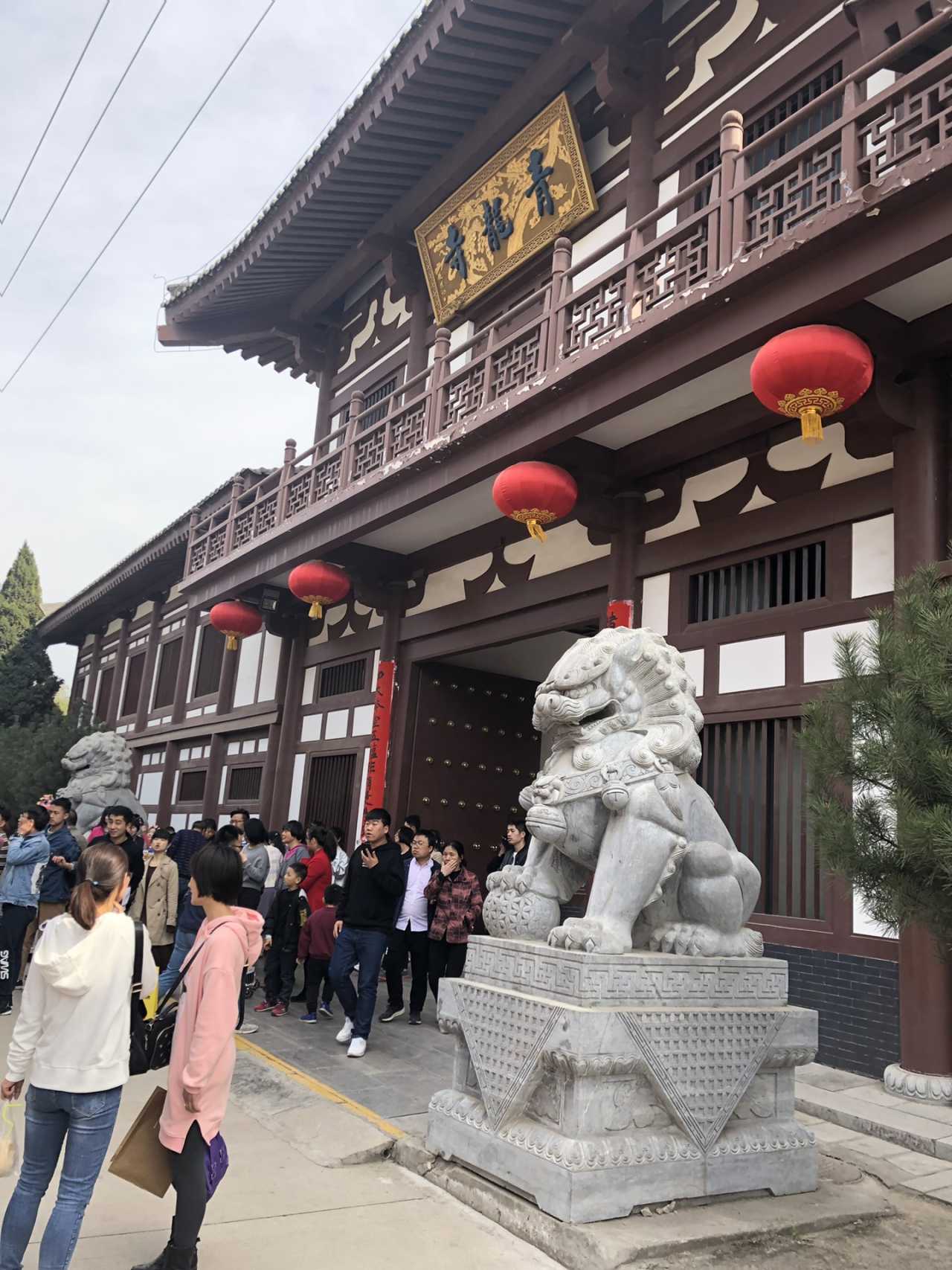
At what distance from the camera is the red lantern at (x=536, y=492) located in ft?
22.8

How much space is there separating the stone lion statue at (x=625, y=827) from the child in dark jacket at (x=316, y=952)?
9.77 feet

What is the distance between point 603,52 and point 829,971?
24.3ft

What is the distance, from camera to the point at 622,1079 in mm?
3266

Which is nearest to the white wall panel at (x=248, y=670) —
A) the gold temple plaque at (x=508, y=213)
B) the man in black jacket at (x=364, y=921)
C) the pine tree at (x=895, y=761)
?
the gold temple plaque at (x=508, y=213)

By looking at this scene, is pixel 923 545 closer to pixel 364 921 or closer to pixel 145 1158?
pixel 364 921

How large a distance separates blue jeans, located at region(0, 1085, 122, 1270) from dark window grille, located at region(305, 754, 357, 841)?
318 inches

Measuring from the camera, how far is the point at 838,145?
17.2 feet

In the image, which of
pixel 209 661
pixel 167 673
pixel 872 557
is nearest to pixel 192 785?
pixel 209 661

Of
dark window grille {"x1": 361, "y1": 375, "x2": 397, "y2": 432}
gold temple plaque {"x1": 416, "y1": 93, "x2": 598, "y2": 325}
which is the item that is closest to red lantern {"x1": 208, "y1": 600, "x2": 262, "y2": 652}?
dark window grille {"x1": 361, "y1": 375, "x2": 397, "y2": 432}

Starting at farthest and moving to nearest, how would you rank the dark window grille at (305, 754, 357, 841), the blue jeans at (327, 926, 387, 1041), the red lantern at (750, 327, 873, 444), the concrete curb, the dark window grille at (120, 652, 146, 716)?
the dark window grille at (120, 652, 146, 716)
the dark window grille at (305, 754, 357, 841)
the blue jeans at (327, 926, 387, 1041)
the red lantern at (750, 327, 873, 444)
the concrete curb

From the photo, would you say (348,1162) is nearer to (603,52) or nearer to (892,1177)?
(892,1177)

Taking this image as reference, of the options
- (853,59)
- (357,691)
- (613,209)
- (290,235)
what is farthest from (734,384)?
(290,235)

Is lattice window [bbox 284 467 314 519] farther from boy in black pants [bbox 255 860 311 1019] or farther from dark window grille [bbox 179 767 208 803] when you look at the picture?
dark window grille [bbox 179 767 208 803]

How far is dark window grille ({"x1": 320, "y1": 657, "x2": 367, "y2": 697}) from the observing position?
36.8 feet
